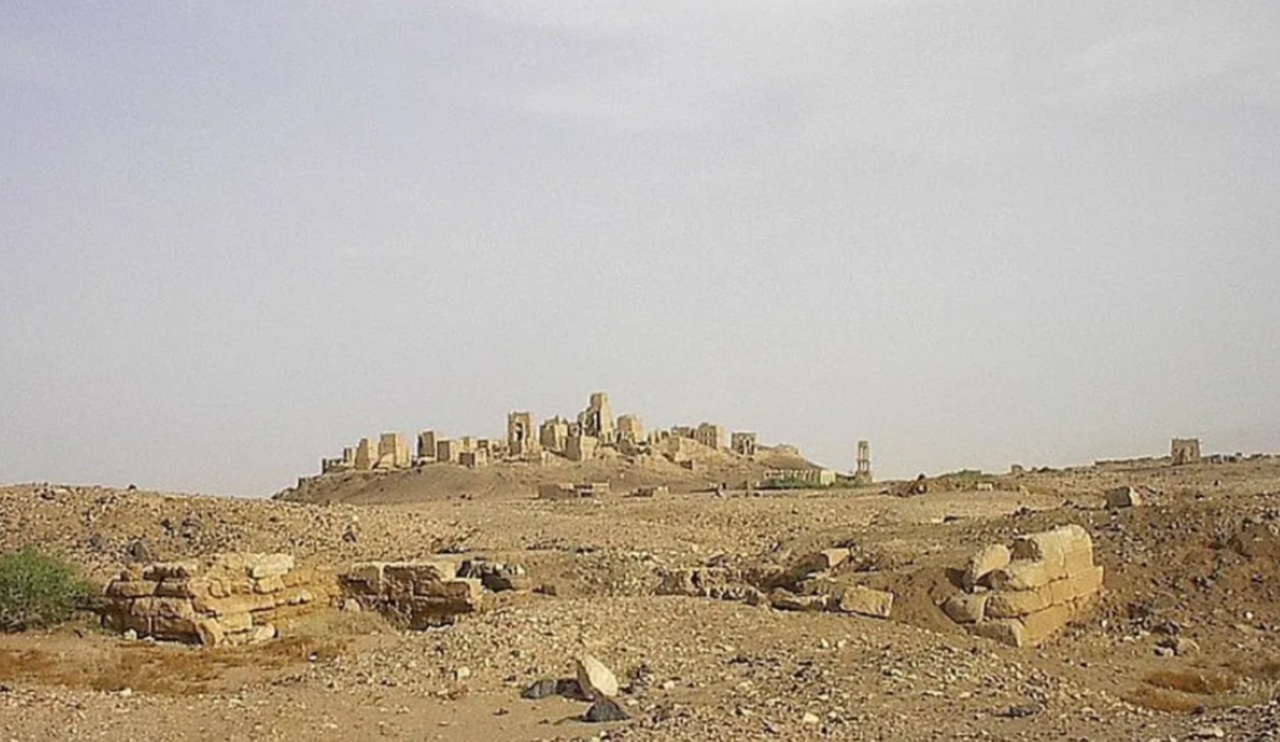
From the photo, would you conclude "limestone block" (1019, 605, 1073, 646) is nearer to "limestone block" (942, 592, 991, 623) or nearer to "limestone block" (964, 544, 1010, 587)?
"limestone block" (942, 592, 991, 623)

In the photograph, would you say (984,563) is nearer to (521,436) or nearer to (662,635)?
(662,635)

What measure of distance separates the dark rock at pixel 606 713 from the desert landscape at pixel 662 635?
0.04 m

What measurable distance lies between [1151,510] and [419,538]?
11.7 m

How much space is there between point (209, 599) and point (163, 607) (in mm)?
473

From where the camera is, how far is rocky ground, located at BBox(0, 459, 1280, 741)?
28.5 ft

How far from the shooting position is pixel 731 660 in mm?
10656

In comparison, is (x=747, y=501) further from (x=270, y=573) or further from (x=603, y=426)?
(x=603, y=426)

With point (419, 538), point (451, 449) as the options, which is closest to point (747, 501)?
point (419, 538)

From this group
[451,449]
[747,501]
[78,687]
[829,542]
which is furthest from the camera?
[451,449]

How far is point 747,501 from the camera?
27.7 metres

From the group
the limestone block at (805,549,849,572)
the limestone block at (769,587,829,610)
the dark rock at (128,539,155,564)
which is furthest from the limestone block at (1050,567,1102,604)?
the dark rock at (128,539,155,564)

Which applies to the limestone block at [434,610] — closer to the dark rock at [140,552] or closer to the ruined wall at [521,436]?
the dark rock at [140,552]

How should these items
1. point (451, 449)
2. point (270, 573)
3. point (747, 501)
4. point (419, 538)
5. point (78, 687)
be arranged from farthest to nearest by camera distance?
point (451, 449) → point (747, 501) → point (419, 538) → point (270, 573) → point (78, 687)

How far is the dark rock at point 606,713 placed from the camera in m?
8.88
